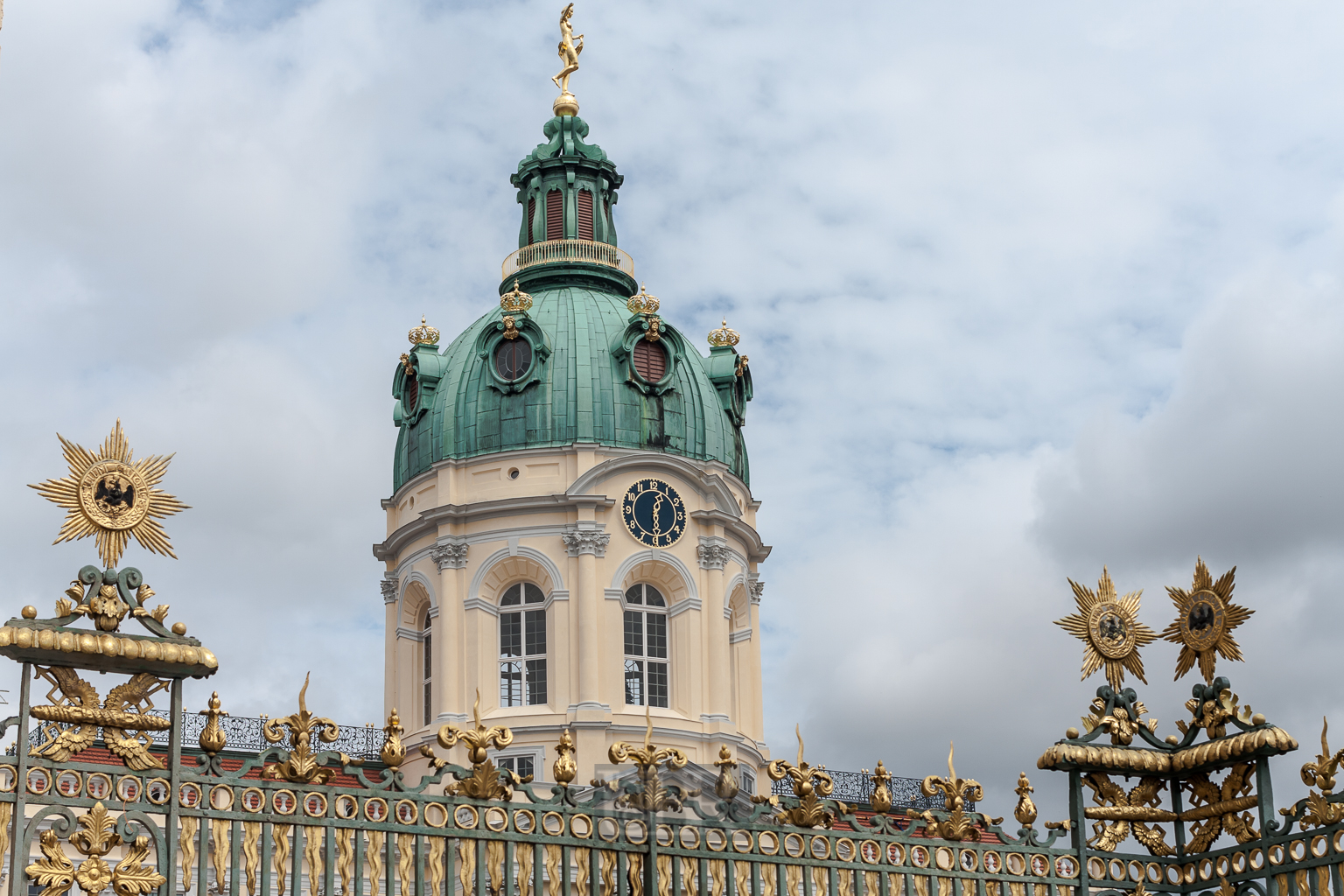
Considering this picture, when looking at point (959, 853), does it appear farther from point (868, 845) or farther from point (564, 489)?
point (564, 489)

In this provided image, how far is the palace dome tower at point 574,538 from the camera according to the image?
4503 centimetres

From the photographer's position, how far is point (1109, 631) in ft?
60.8

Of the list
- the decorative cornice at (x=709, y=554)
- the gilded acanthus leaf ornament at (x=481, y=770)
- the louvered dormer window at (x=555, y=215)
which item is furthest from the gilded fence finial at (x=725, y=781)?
the louvered dormer window at (x=555, y=215)

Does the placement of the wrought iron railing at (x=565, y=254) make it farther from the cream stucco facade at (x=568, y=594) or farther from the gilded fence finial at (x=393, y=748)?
the gilded fence finial at (x=393, y=748)

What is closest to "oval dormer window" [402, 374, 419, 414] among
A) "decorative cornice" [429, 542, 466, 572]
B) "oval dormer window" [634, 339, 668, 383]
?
"decorative cornice" [429, 542, 466, 572]

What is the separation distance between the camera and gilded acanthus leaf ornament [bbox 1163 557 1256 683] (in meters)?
18.2

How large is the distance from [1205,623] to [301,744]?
27.9ft

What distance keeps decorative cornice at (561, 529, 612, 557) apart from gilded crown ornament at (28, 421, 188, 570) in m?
30.0

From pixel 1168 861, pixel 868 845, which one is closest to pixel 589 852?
pixel 868 845

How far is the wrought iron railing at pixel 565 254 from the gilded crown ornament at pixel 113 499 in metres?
34.5

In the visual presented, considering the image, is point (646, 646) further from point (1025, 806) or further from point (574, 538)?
point (1025, 806)

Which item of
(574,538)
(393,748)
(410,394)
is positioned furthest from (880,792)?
(410,394)

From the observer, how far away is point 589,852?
53.5 ft

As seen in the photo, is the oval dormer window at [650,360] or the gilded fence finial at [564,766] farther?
the oval dormer window at [650,360]
